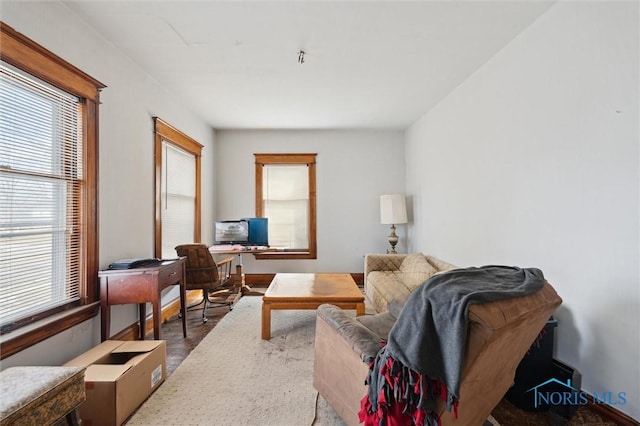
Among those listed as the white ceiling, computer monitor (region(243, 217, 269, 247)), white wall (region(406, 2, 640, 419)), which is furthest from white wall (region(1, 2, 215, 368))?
white wall (region(406, 2, 640, 419))

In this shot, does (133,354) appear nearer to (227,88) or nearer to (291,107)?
(227,88)

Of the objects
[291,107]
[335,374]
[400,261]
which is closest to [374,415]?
[335,374]

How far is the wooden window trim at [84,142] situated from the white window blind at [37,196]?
48mm

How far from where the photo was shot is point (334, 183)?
520 cm

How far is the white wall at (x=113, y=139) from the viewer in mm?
1889

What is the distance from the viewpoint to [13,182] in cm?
177

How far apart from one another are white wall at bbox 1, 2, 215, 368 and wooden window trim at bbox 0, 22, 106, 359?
7 cm

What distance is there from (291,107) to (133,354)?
129 inches

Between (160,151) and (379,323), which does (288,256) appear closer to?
(160,151)

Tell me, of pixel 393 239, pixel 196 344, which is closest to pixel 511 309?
pixel 196 344

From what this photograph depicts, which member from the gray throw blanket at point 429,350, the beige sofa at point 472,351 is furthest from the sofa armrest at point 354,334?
the gray throw blanket at point 429,350

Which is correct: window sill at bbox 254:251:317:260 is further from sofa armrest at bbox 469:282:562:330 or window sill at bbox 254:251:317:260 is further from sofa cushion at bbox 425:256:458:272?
A: sofa armrest at bbox 469:282:562:330

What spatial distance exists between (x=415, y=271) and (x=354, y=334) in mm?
2321

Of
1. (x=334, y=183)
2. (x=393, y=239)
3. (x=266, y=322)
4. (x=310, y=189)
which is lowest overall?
(x=266, y=322)
